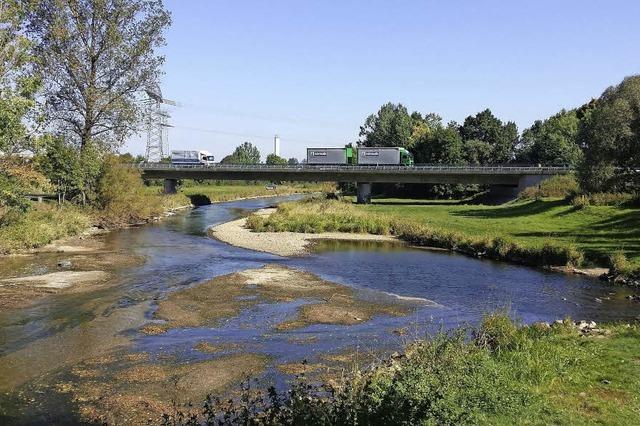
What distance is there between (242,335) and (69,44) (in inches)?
1741

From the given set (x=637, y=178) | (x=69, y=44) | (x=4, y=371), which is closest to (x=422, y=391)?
(x=4, y=371)

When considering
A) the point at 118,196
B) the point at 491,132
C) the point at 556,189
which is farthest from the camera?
the point at 491,132

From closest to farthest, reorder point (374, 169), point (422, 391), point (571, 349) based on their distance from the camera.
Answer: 1. point (422, 391)
2. point (571, 349)
3. point (374, 169)

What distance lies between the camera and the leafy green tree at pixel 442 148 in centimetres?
11344

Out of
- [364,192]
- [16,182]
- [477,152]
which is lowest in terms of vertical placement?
[364,192]

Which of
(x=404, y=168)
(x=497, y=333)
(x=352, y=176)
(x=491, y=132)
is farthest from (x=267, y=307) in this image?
(x=491, y=132)

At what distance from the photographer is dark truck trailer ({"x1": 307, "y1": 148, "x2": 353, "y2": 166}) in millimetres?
107188

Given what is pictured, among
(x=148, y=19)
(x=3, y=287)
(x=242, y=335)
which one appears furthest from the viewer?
(x=148, y=19)

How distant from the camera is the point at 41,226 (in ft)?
148

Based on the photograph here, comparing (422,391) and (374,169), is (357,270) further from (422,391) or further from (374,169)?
(374,169)

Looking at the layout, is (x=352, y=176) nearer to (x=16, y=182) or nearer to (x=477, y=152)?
(x=477, y=152)

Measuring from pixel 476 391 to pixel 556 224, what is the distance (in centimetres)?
4458

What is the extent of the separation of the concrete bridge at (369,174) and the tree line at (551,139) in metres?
8.74

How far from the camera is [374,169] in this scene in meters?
90.6
